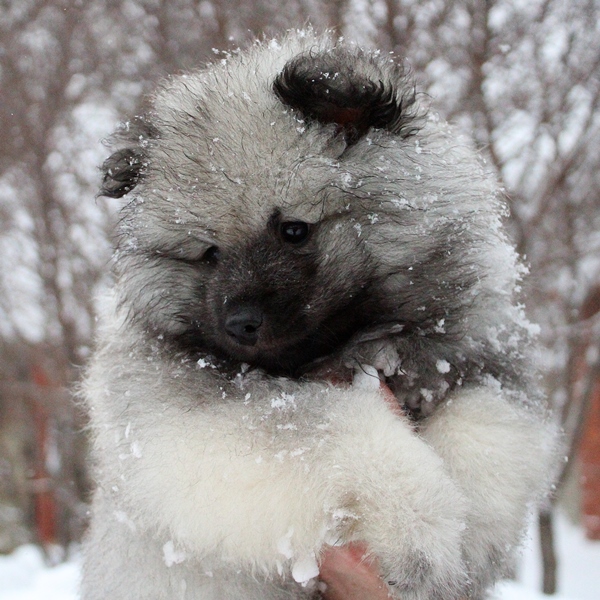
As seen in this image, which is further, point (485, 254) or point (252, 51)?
point (252, 51)

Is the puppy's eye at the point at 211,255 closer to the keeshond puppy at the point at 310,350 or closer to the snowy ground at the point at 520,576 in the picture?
the keeshond puppy at the point at 310,350

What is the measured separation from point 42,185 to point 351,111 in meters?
5.86

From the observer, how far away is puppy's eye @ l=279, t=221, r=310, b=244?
2.22 m

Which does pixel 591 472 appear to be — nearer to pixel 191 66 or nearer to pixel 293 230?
pixel 191 66

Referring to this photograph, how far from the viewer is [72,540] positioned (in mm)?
10586

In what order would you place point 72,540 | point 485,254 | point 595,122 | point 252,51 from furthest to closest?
point 72,540, point 595,122, point 252,51, point 485,254

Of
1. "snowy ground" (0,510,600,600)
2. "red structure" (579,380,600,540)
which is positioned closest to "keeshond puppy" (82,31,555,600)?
"snowy ground" (0,510,600,600)

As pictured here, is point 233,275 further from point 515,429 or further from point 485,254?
point 515,429

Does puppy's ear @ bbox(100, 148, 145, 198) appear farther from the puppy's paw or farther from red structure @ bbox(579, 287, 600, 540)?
red structure @ bbox(579, 287, 600, 540)

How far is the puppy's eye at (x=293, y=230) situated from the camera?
2219 mm

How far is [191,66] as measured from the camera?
5.12 metres

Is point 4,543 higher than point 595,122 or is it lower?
lower

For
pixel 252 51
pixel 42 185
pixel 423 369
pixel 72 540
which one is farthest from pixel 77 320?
pixel 423 369

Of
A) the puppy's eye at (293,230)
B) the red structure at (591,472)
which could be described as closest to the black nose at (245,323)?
the puppy's eye at (293,230)
